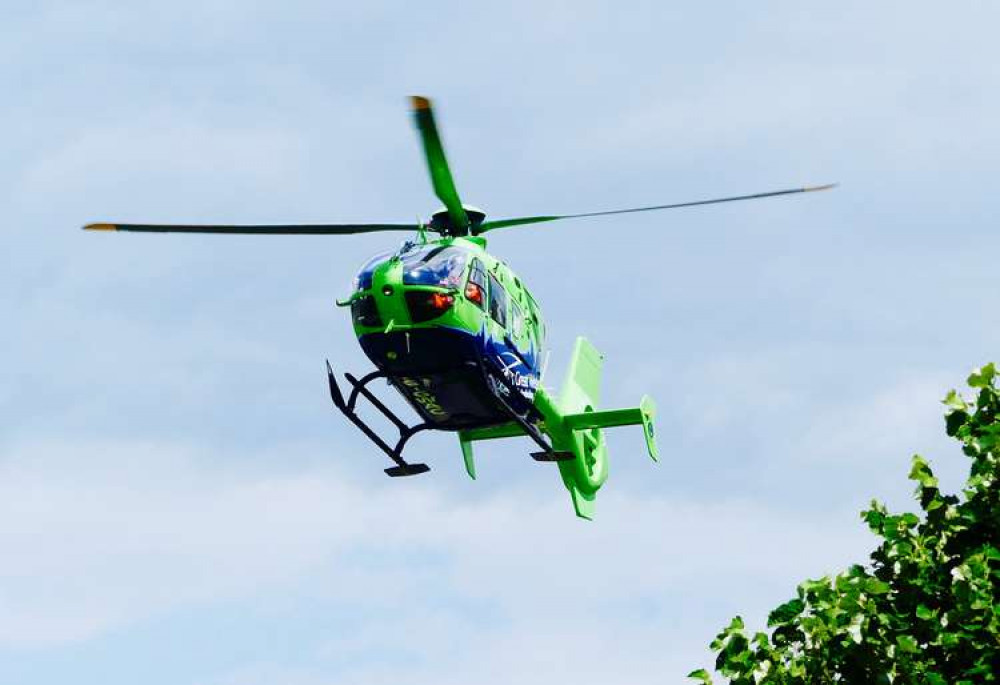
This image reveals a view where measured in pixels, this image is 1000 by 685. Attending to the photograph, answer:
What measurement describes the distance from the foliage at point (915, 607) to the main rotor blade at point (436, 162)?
37.4 ft

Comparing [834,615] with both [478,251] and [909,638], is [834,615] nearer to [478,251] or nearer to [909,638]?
[909,638]

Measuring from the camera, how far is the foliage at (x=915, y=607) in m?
16.0

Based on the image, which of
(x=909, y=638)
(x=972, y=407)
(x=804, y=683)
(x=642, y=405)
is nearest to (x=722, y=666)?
(x=804, y=683)

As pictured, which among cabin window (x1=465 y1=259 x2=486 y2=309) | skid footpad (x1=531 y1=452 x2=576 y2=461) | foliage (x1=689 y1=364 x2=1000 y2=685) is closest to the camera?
foliage (x1=689 y1=364 x2=1000 y2=685)

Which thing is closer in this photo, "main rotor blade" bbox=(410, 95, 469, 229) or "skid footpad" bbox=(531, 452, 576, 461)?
"main rotor blade" bbox=(410, 95, 469, 229)

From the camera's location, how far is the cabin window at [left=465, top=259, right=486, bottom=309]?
25812mm

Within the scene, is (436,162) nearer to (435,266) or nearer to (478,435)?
(435,266)

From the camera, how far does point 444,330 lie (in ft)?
82.5

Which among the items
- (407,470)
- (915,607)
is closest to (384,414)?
(407,470)

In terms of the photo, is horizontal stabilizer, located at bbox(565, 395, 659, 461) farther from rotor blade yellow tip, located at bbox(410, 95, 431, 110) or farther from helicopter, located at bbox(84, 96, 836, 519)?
rotor blade yellow tip, located at bbox(410, 95, 431, 110)

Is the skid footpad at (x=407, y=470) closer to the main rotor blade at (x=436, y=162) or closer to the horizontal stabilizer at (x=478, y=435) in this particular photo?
the horizontal stabilizer at (x=478, y=435)

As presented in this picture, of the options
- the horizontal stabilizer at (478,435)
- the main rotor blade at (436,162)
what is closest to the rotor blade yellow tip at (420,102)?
the main rotor blade at (436,162)

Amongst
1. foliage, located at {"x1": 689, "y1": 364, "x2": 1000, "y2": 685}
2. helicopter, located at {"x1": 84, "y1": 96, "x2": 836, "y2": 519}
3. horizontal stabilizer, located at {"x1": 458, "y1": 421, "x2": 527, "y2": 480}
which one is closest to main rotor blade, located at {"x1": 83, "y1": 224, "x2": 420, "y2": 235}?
helicopter, located at {"x1": 84, "y1": 96, "x2": 836, "y2": 519}

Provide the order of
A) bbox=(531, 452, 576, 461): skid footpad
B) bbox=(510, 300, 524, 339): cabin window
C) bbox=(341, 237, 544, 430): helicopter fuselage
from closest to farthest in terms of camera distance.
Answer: bbox=(341, 237, 544, 430): helicopter fuselage, bbox=(510, 300, 524, 339): cabin window, bbox=(531, 452, 576, 461): skid footpad
